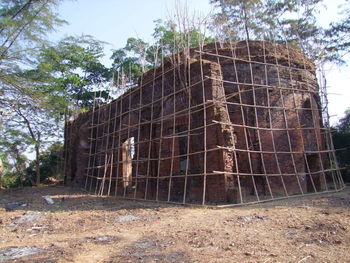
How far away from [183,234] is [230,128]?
3.90 metres

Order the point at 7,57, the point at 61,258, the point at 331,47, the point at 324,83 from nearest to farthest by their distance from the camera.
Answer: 1. the point at 61,258
2. the point at 7,57
3. the point at 324,83
4. the point at 331,47

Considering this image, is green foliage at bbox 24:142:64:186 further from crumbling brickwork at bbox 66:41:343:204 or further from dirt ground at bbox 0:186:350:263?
dirt ground at bbox 0:186:350:263

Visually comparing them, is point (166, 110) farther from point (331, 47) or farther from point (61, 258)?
point (331, 47)

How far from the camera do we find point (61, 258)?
3939 mm

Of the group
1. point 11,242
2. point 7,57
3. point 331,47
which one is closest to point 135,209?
point 11,242

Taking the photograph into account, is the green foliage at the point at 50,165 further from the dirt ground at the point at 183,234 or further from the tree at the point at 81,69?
the dirt ground at the point at 183,234

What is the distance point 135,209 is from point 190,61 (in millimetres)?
4474

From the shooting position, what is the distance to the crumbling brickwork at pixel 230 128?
7.95m

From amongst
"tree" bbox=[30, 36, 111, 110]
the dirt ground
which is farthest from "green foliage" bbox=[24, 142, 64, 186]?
the dirt ground

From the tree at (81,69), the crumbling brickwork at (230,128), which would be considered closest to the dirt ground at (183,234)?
the crumbling brickwork at (230,128)

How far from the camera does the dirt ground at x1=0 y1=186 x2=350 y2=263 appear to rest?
3760 millimetres

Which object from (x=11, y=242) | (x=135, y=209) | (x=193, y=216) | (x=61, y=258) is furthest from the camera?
(x=135, y=209)

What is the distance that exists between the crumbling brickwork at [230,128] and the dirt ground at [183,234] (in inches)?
61.8

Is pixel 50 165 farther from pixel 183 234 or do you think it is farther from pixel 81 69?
pixel 183 234
